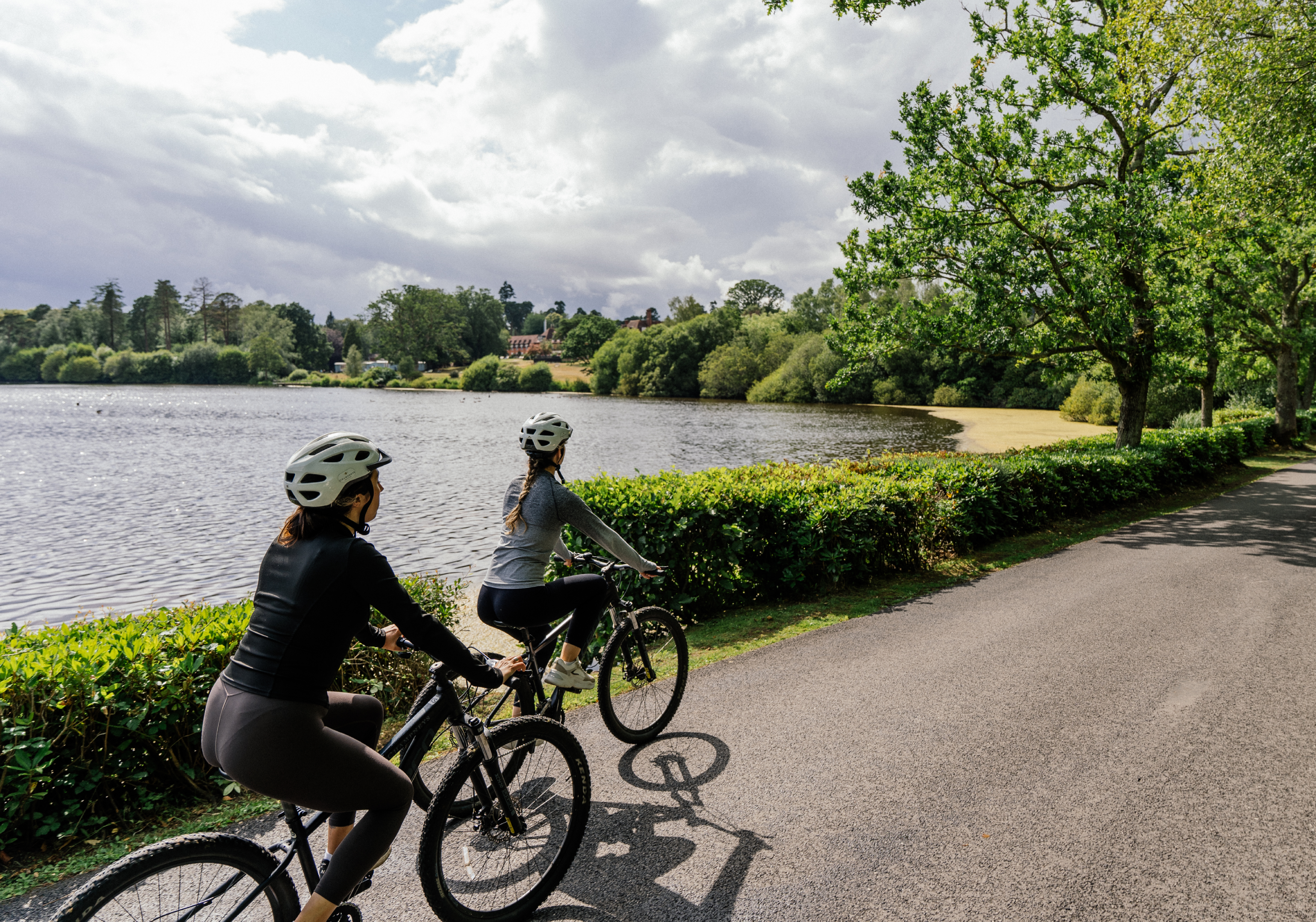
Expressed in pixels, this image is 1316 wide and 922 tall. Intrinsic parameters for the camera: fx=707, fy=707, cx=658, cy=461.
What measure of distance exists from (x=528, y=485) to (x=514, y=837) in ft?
6.03

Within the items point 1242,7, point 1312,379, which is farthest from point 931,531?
point 1312,379

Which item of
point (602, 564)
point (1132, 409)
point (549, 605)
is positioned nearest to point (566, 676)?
point (549, 605)

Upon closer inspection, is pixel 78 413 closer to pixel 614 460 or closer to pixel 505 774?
pixel 614 460

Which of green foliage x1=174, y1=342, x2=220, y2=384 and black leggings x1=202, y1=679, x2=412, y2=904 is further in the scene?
green foliage x1=174, y1=342, x2=220, y2=384

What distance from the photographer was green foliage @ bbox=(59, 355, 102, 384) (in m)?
112

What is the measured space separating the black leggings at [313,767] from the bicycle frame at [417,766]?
5.3 inches

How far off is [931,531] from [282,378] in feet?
447

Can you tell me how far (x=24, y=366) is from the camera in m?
116

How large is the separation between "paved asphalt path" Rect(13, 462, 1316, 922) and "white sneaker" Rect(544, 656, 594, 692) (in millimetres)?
701

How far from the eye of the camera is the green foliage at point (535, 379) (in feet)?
391

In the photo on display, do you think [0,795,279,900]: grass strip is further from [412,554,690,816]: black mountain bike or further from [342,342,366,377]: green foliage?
[342,342,366,377]: green foliage

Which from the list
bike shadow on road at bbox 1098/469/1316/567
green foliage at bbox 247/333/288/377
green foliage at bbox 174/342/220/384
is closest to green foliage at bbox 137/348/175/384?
green foliage at bbox 174/342/220/384

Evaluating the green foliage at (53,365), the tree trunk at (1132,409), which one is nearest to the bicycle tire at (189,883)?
the tree trunk at (1132,409)

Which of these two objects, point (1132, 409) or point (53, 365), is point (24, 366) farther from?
point (1132, 409)
